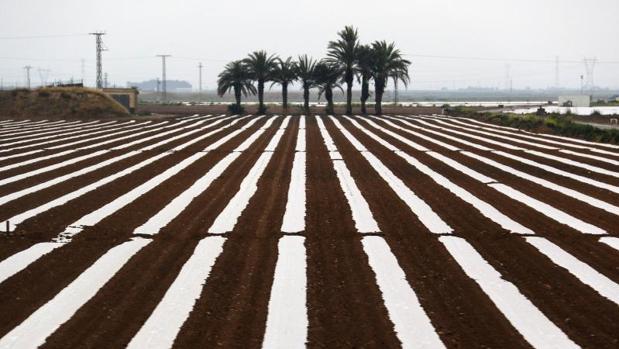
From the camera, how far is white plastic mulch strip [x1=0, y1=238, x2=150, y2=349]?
5863mm

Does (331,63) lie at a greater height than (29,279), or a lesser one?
greater

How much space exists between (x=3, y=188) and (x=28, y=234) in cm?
539

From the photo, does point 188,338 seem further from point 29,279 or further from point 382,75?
point 382,75

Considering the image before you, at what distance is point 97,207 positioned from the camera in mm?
12070

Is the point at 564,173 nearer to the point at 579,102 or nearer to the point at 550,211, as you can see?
the point at 550,211

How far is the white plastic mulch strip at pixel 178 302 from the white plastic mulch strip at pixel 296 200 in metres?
1.66

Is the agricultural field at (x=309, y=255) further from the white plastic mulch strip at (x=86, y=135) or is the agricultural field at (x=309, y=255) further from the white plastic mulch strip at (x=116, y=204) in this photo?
the white plastic mulch strip at (x=86, y=135)

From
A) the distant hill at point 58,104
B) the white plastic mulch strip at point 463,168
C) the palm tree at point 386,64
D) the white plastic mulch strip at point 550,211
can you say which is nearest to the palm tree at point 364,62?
the palm tree at point 386,64

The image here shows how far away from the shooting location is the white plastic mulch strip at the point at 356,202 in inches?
411

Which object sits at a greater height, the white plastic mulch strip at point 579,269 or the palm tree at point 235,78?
the palm tree at point 235,78

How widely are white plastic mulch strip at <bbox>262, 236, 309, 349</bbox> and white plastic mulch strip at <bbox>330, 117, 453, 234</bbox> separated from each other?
2.76m

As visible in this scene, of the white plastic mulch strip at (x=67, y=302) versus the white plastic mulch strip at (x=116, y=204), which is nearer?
the white plastic mulch strip at (x=67, y=302)

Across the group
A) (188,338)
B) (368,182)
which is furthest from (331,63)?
(188,338)

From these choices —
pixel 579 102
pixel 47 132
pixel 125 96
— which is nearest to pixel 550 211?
pixel 47 132
